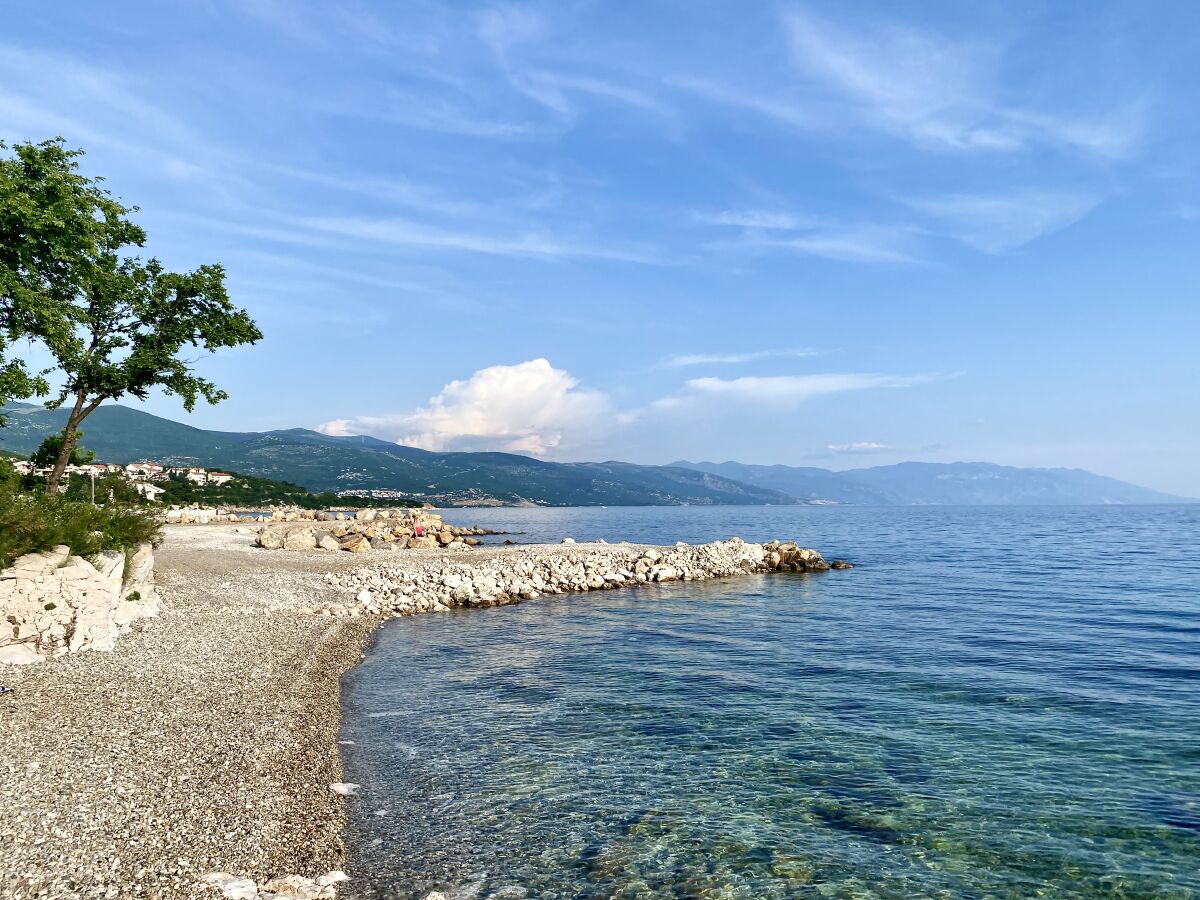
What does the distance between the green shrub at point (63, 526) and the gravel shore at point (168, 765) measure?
287 centimetres

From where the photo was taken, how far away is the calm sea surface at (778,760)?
9.33 meters

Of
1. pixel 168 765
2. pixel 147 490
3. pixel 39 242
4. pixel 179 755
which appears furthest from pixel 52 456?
pixel 168 765

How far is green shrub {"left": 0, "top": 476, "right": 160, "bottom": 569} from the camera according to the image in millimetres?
16500

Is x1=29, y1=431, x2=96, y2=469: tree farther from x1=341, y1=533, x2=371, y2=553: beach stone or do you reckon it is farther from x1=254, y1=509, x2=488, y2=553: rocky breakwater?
x1=341, y1=533, x2=371, y2=553: beach stone

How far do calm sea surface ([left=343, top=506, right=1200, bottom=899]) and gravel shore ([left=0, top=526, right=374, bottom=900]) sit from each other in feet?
3.43

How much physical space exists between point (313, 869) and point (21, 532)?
13.6 meters

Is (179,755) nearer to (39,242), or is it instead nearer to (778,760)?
(778,760)

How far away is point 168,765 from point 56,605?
8768mm

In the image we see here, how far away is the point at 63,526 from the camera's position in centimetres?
1803

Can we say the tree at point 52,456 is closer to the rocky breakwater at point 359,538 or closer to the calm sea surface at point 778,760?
the rocky breakwater at point 359,538

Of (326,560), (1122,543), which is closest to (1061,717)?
(326,560)

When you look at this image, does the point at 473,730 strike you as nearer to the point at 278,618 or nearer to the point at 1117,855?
Result: the point at 1117,855

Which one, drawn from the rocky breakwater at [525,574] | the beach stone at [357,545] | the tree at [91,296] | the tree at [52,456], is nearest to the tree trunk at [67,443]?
the tree at [91,296]

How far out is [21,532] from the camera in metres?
16.7
